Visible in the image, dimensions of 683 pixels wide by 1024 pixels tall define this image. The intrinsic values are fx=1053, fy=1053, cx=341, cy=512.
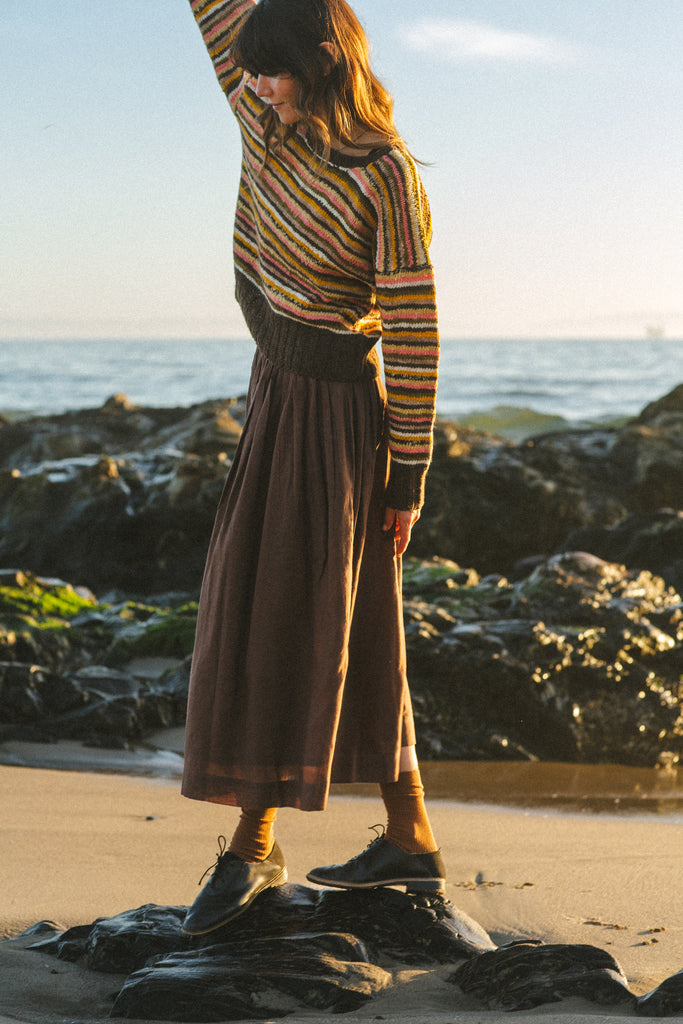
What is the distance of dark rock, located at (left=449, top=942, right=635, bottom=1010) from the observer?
218 cm

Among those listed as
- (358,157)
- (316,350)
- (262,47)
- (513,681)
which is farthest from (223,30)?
(513,681)

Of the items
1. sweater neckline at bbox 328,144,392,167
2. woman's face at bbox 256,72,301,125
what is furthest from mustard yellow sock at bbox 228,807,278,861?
woman's face at bbox 256,72,301,125

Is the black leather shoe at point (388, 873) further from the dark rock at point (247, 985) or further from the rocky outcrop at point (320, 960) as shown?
the dark rock at point (247, 985)

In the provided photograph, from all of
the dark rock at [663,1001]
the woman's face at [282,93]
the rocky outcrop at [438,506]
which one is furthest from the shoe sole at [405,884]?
the rocky outcrop at [438,506]

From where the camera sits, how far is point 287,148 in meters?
2.55

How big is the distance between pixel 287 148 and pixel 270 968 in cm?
190

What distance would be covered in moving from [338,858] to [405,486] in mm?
1360

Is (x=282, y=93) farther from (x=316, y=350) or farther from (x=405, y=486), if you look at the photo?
(x=405, y=486)

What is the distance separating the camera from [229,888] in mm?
2598

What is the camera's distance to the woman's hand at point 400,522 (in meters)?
2.64

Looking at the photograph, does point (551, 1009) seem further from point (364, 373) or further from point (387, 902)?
point (364, 373)

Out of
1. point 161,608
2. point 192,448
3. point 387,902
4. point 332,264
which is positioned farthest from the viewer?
point 192,448

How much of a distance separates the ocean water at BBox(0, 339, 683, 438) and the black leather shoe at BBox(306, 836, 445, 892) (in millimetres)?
15822

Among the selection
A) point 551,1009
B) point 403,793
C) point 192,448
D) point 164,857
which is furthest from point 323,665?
point 192,448
